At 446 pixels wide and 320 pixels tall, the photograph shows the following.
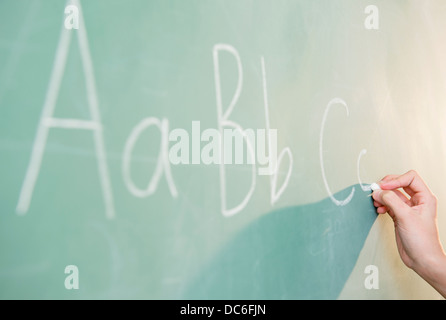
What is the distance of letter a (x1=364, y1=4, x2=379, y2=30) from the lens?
2.93 feet

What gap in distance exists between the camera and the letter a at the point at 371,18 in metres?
0.89

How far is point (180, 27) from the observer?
644 millimetres

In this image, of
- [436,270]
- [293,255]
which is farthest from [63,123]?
[436,270]

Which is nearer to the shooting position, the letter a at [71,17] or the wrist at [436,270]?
the letter a at [71,17]

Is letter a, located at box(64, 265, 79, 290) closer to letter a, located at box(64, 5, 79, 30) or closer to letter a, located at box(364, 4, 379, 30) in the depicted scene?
letter a, located at box(64, 5, 79, 30)

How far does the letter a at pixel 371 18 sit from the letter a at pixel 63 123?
2.22 ft

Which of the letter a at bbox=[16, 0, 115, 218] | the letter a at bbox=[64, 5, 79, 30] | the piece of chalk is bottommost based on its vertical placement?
the piece of chalk

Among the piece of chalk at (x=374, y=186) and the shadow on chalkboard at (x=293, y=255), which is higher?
the piece of chalk at (x=374, y=186)

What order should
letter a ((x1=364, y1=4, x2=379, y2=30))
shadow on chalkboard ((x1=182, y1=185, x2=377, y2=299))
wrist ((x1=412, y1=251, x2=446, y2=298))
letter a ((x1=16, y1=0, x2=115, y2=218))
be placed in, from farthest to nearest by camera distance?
letter a ((x1=364, y1=4, x2=379, y2=30)) < wrist ((x1=412, y1=251, x2=446, y2=298)) < shadow on chalkboard ((x1=182, y1=185, x2=377, y2=299)) < letter a ((x1=16, y1=0, x2=115, y2=218))

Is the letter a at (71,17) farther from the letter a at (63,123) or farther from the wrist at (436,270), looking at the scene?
the wrist at (436,270)

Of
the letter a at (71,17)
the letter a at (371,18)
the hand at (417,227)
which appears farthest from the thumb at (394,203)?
the letter a at (71,17)

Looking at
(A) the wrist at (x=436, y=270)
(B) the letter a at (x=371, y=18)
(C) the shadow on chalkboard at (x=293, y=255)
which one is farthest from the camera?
(B) the letter a at (x=371, y=18)

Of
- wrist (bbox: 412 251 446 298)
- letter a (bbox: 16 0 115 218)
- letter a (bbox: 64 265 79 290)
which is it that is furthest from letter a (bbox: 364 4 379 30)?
letter a (bbox: 64 265 79 290)
